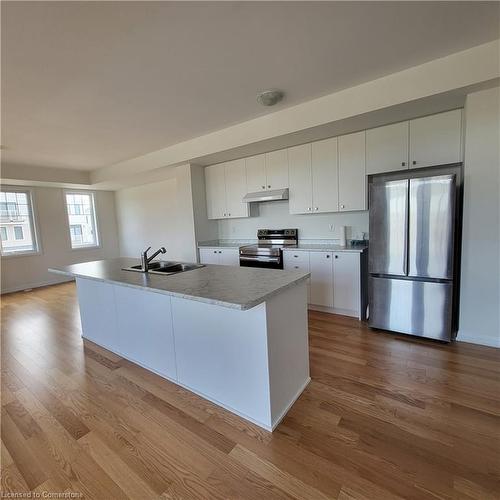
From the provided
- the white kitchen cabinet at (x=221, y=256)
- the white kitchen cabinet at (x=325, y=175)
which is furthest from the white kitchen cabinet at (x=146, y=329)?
the white kitchen cabinet at (x=325, y=175)

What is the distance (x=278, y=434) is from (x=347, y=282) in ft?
6.82

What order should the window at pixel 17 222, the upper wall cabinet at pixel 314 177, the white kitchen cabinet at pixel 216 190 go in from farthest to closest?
the window at pixel 17 222, the white kitchen cabinet at pixel 216 190, the upper wall cabinet at pixel 314 177

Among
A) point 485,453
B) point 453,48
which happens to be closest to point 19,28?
point 453,48

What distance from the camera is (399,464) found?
1360 mm

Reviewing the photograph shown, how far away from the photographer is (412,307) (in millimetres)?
2697

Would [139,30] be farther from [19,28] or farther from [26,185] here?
[26,185]

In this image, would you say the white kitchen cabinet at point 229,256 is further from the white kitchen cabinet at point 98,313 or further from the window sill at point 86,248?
the window sill at point 86,248

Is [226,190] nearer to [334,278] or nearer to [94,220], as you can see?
[334,278]

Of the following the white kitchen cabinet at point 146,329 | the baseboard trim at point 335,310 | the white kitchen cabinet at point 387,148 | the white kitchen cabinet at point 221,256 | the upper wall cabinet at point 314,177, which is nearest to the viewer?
the white kitchen cabinet at point 146,329

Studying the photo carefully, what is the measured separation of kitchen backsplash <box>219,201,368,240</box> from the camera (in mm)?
3693

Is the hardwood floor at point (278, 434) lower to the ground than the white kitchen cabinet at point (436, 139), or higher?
lower

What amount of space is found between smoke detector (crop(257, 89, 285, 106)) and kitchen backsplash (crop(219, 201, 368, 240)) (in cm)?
164

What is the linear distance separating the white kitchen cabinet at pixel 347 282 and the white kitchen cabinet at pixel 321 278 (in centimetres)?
6

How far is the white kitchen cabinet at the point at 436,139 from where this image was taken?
106 inches
